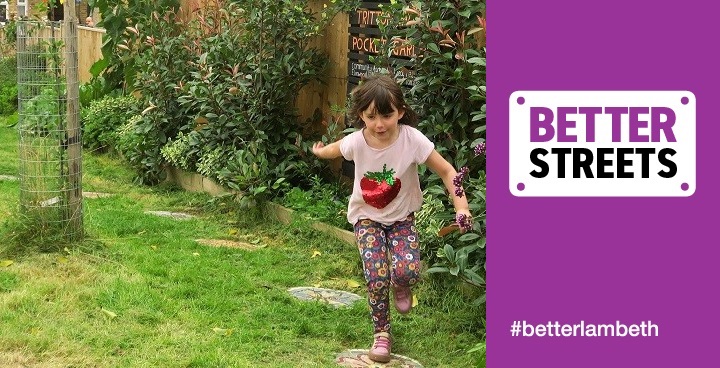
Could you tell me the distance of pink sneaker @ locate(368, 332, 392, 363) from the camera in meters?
4.53

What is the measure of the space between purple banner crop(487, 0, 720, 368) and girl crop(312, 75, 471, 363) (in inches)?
99.4

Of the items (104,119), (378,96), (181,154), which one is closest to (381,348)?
(378,96)

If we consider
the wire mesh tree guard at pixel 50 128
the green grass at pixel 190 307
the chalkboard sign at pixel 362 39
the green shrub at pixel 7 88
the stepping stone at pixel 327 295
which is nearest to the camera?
the green grass at pixel 190 307

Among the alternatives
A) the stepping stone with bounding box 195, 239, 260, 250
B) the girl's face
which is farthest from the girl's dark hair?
the stepping stone with bounding box 195, 239, 260, 250

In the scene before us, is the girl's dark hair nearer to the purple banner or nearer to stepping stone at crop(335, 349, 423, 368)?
stepping stone at crop(335, 349, 423, 368)

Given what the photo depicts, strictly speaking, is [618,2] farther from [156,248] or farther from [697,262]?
[156,248]

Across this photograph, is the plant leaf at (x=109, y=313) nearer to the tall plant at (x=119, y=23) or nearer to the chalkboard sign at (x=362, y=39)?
the chalkboard sign at (x=362, y=39)

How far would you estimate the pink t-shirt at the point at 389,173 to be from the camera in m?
4.55

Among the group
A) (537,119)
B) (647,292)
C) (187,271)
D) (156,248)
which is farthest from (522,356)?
(156,248)

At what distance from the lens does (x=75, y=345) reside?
4.50 m

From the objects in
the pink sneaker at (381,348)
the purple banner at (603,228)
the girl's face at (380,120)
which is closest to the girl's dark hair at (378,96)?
the girl's face at (380,120)

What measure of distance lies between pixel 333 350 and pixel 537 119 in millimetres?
2943

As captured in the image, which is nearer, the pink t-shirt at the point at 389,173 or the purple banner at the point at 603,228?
the purple banner at the point at 603,228

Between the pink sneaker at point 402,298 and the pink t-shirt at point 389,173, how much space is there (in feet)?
1.06
